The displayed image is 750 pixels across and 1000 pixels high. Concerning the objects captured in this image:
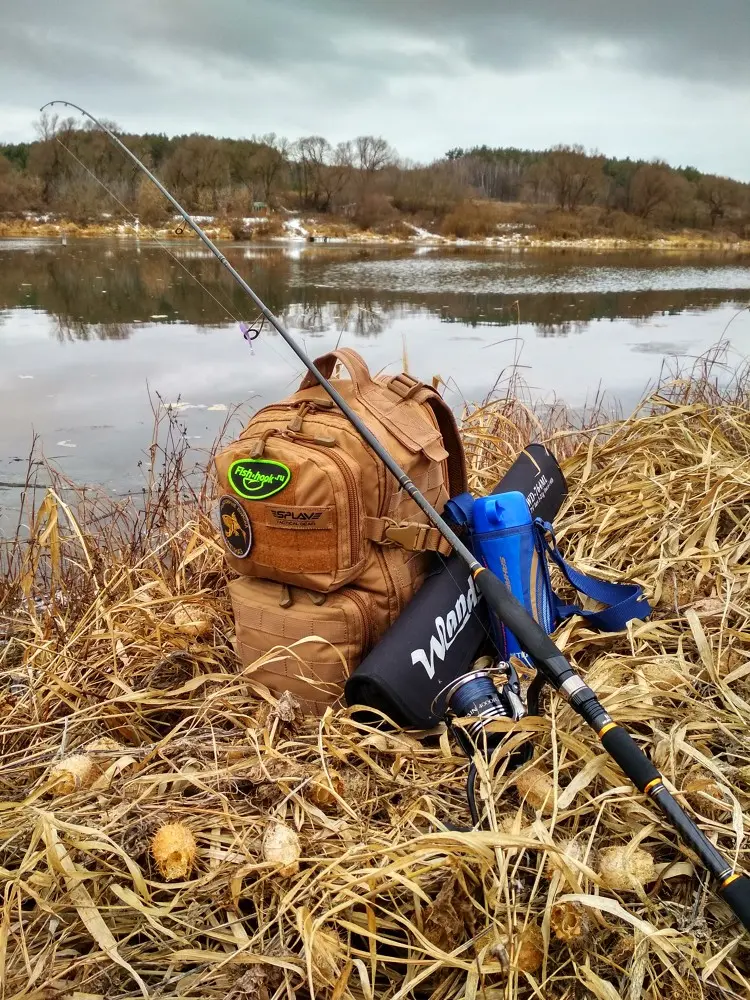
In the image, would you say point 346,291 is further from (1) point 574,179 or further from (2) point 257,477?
(1) point 574,179

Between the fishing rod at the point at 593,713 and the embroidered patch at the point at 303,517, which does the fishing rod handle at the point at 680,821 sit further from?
the embroidered patch at the point at 303,517

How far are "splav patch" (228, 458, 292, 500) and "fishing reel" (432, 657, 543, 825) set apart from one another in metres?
0.64

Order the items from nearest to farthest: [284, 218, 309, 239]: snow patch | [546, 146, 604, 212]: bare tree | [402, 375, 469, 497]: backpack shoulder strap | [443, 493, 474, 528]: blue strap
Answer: [443, 493, 474, 528]: blue strap → [402, 375, 469, 497]: backpack shoulder strap → [284, 218, 309, 239]: snow patch → [546, 146, 604, 212]: bare tree

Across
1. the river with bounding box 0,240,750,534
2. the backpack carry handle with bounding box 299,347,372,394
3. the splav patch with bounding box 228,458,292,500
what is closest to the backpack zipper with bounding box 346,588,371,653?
the splav patch with bounding box 228,458,292,500

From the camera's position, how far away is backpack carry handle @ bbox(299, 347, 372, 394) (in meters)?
1.98

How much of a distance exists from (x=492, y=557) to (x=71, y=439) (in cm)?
403

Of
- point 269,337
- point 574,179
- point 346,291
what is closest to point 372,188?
point 574,179

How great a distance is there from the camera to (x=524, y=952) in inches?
43.7

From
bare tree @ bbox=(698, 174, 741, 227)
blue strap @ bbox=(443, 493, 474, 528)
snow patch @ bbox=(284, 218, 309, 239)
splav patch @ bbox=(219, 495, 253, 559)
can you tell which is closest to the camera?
splav patch @ bbox=(219, 495, 253, 559)

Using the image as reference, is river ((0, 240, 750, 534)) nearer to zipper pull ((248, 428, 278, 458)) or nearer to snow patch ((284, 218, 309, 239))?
zipper pull ((248, 428, 278, 458))

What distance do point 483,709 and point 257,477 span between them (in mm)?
777

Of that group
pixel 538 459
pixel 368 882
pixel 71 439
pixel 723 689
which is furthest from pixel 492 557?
pixel 71 439

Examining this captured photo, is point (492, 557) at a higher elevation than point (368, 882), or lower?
higher

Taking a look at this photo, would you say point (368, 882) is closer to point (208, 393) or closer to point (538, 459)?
point (538, 459)
